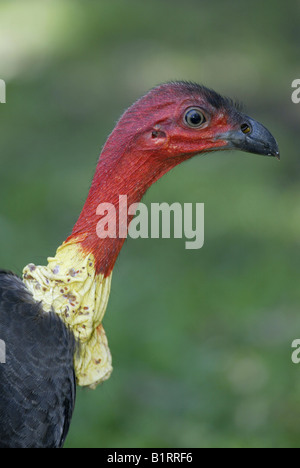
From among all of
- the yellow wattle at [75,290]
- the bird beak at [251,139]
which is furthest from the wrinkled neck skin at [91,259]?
the bird beak at [251,139]

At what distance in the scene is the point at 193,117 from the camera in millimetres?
2891

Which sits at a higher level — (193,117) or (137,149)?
(193,117)

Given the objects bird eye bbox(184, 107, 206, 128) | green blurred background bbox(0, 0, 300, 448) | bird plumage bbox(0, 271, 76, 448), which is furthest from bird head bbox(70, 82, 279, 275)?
green blurred background bbox(0, 0, 300, 448)

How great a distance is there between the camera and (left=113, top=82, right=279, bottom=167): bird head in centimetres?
284

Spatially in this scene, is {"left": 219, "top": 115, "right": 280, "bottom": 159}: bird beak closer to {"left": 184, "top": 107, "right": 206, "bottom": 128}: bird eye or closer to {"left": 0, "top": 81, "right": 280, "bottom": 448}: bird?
{"left": 0, "top": 81, "right": 280, "bottom": 448}: bird

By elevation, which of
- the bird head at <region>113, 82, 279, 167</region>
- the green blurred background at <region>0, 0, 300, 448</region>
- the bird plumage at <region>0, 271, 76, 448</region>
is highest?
the green blurred background at <region>0, 0, 300, 448</region>

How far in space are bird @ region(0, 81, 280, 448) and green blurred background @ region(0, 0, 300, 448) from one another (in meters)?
1.63

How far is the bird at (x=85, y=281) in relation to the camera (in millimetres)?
2678

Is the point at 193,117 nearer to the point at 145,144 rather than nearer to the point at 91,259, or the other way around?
the point at 145,144

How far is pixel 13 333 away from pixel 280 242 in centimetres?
388

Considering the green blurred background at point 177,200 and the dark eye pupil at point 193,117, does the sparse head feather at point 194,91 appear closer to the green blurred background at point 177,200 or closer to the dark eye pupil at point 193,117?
the dark eye pupil at point 193,117

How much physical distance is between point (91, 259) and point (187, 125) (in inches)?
22.4

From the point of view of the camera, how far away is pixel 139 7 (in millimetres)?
9664

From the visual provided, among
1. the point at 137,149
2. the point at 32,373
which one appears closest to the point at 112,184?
the point at 137,149
